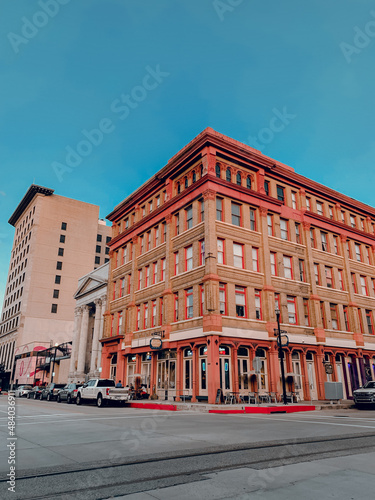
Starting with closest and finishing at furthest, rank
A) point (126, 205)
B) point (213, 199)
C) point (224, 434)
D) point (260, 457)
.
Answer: point (260, 457) < point (224, 434) < point (213, 199) < point (126, 205)

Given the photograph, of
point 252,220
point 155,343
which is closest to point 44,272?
point 155,343

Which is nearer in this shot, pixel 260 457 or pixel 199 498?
pixel 199 498

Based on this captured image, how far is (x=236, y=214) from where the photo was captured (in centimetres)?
3175

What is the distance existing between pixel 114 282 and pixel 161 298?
1173 centimetres

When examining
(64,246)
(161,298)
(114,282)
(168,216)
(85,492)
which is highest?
(64,246)

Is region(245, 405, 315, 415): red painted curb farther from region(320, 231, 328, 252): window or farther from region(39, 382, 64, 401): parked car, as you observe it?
region(39, 382, 64, 401): parked car

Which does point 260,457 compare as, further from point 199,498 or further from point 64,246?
point 64,246

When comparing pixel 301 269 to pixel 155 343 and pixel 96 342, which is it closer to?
pixel 155 343

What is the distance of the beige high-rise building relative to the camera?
80.9 metres

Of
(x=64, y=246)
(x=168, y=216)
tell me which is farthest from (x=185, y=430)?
(x=64, y=246)

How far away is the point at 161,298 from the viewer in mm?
34062

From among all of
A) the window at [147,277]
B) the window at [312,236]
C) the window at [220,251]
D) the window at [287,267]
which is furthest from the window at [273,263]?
the window at [147,277]

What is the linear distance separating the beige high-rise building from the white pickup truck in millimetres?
50585

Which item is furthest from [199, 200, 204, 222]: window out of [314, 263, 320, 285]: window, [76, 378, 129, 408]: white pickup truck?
[76, 378, 129, 408]: white pickup truck
